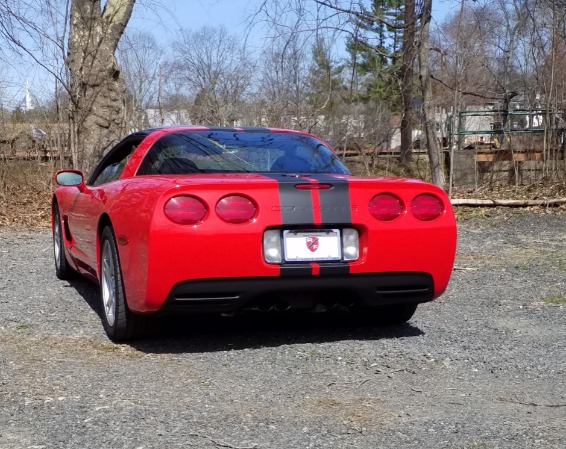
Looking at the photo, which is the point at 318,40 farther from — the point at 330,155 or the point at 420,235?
the point at 420,235

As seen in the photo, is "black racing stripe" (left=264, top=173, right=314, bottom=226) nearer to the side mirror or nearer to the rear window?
the rear window

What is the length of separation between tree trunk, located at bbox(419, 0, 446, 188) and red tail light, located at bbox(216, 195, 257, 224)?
10447 mm

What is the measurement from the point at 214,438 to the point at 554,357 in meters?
2.16

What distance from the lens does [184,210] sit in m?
4.09

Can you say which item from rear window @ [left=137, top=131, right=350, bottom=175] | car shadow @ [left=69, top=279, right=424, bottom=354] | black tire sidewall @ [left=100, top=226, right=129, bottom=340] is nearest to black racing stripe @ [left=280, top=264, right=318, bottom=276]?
car shadow @ [left=69, top=279, right=424, bottom=354]

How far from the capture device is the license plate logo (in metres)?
4.25

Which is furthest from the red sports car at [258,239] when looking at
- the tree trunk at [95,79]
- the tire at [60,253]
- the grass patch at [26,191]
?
the tree trunk at [95,79]

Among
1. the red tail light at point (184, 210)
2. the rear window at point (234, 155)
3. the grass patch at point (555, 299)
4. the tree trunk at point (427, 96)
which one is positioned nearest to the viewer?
the red tail light at point (184, 210)

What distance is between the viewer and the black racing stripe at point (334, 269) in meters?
4.25

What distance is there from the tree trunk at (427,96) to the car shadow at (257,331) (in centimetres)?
960

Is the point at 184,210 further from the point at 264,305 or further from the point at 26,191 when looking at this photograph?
the point at 26,191

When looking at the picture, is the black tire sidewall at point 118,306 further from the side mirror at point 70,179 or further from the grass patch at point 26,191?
the grass patch at point 26,191

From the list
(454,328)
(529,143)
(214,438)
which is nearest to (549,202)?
(529,143)

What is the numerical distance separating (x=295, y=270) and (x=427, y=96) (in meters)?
11.3
